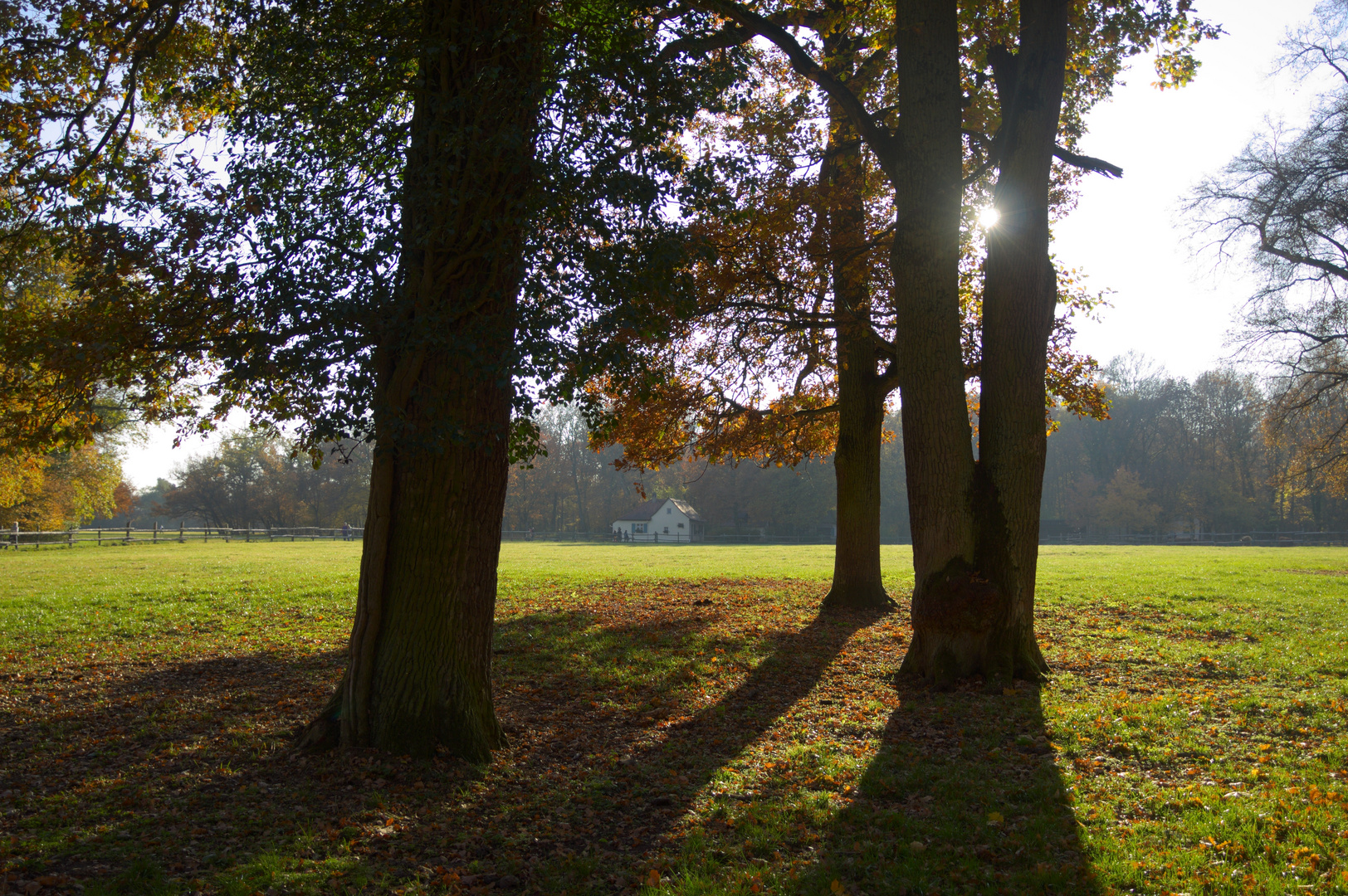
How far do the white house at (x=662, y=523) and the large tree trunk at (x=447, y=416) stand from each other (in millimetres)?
65133

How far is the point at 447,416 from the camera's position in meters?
5.30

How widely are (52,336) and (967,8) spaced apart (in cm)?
1005

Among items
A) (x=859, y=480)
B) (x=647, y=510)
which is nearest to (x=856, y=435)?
(x=859, y=480)

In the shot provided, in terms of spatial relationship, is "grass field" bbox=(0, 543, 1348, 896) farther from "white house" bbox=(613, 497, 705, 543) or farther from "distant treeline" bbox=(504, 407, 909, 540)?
"white house" bbox=(613, 497, 705, 543)

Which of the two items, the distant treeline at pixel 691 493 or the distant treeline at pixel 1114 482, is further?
the distant treeline at pixel 691 493

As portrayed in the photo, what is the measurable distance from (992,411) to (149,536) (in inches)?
2049

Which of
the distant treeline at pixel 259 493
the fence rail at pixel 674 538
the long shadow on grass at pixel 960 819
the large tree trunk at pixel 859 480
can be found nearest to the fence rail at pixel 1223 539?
the fence rail at pixel 674 538

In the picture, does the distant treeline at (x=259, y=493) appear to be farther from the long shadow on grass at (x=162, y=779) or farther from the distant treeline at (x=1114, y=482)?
the long shadow on grass at (x=162, y=779)

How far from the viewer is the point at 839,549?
14258 mm

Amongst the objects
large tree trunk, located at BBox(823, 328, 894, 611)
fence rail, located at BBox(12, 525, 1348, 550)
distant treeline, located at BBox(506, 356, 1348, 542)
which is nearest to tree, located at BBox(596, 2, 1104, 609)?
large tree trunk, located at BBox(823, 328, 894, 611)

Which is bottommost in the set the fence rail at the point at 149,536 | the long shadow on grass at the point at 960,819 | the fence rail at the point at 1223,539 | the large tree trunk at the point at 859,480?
the fence rail at the point at 149,536

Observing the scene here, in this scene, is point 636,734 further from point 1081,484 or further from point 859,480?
point 1081,484

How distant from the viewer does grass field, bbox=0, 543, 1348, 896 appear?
13.4 ft

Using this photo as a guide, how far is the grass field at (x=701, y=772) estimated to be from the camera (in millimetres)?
4078
